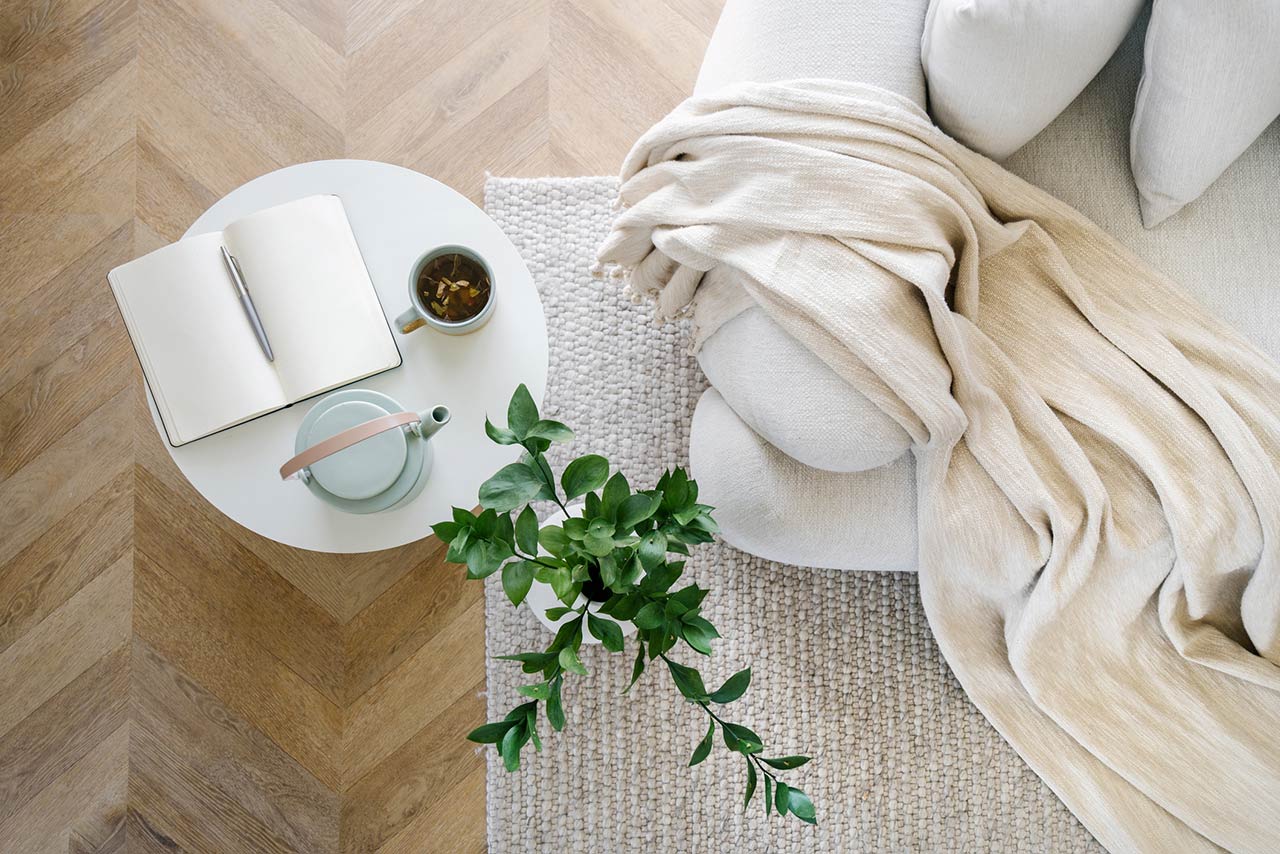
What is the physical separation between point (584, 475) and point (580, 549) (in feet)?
0.21

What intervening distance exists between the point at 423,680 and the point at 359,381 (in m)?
0.56

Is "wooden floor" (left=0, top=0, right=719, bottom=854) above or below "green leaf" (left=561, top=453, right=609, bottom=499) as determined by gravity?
below

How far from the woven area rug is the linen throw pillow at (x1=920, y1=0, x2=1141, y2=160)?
1.84 ft

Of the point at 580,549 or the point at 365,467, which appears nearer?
the point at 580,549

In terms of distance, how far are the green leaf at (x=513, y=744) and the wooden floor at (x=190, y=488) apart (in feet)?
2.20

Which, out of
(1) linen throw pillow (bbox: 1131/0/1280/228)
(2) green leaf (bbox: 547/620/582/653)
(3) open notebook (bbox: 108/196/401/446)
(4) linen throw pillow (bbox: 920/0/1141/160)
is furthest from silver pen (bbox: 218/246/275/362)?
(1) linen throw pillow (bbox: 1131/0/1280/228)

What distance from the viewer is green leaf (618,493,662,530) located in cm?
76

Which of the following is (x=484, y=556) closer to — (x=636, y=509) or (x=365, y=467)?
(x=636, y=509)

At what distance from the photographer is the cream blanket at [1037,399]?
1.01 metres

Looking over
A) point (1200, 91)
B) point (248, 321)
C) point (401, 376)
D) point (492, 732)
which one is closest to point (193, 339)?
point (248, 321)

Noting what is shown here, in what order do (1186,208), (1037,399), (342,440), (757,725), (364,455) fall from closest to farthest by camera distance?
(342,440), (364,455), (1037,399), (1186,208), (757,725)

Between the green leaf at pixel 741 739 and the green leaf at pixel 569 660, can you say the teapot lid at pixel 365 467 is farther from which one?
the green leaf at pixel 741 739

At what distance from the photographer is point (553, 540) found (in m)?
0.81

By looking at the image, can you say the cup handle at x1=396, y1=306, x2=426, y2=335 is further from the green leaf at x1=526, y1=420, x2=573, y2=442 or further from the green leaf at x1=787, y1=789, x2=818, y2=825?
the green leaf at x1=787, y1=789, x2=818, y2=825
